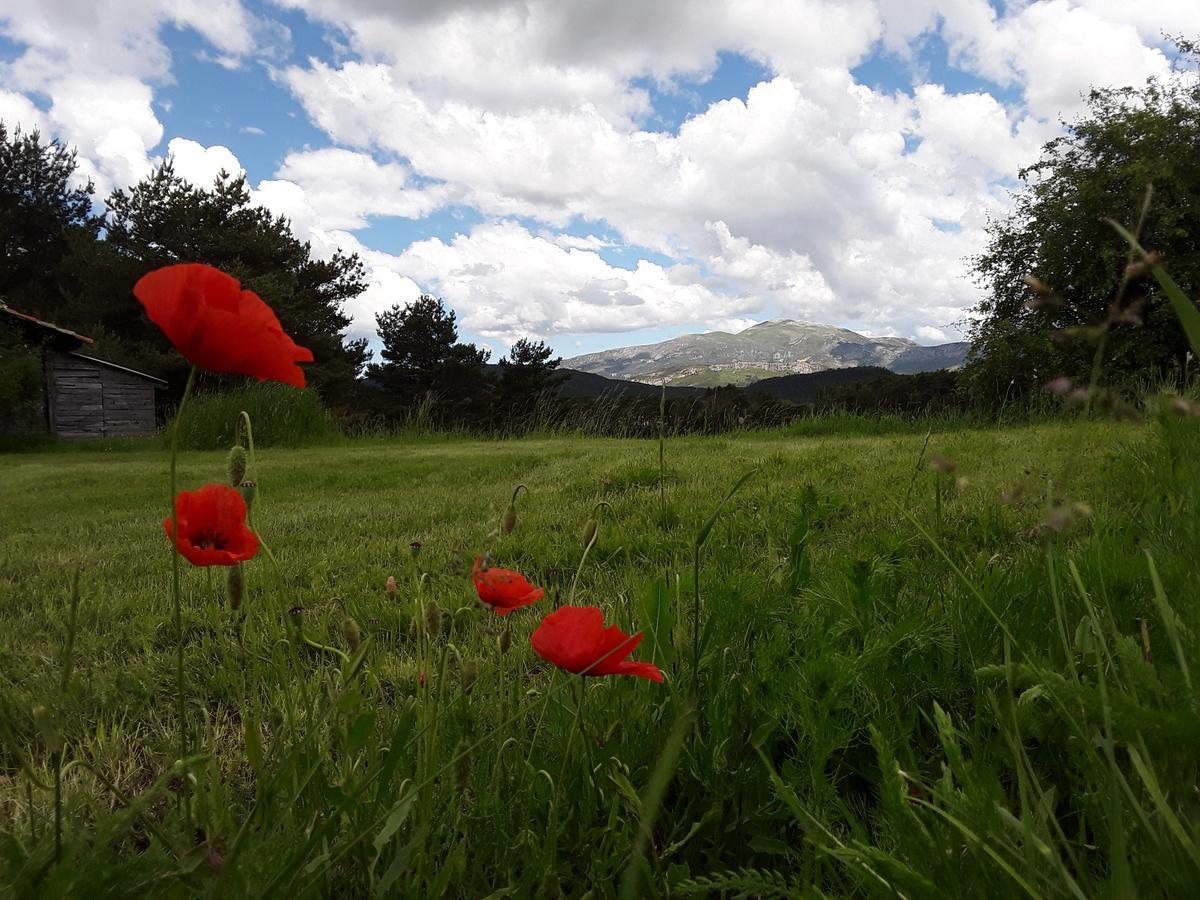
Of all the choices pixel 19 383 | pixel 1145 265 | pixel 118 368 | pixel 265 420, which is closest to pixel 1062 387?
pixel 1145 265

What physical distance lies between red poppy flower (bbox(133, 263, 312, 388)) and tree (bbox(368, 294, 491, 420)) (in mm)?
37394

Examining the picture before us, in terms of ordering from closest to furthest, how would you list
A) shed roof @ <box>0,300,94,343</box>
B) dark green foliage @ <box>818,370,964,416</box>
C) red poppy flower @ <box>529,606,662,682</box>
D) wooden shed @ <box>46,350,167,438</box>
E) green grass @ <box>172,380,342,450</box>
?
1. red poppy flower @ <box>529,606,662,682</box>
2. shed roof @ <box>0,300,94,343</box>
3. dark green foliage @ <box>818,370,964,416</box>
4. green grass @ <box>172,380,342,450</box>
5. wooden shed @ <box>46,350,167,438</box>

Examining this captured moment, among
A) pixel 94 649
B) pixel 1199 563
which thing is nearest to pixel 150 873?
pixel 1199 563

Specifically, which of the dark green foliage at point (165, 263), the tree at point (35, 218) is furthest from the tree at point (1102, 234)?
the tree at point (35, 218)

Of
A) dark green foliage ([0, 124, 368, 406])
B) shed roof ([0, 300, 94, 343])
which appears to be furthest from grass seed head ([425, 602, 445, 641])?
dark green foliage ([0, 124, 368, 406])

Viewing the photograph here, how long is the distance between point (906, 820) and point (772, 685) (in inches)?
17.9

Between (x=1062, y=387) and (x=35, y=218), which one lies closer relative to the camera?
(x=1062, y=387)

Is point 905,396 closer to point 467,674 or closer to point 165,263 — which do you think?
point 467,674

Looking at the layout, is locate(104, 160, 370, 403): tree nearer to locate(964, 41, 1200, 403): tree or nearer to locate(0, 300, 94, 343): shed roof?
locate(0, 300, 94, 343): shed roof

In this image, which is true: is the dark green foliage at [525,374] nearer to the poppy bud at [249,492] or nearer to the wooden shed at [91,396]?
the wooden shed at [91,396]

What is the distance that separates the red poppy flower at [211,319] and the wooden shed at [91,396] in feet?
77.5

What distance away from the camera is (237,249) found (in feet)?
78.8

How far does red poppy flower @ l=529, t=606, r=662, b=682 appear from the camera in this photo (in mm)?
799

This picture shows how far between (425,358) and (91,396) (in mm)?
19648
